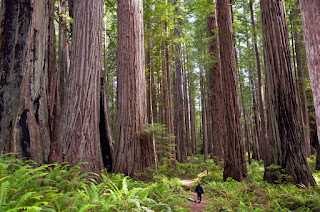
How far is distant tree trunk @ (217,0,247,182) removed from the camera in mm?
8844

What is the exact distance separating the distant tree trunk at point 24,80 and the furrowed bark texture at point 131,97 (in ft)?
7.15

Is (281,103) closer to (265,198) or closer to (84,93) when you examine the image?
(265,198)

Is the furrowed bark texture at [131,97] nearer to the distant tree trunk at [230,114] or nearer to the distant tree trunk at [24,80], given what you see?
the distant tree trunk at [24,80]

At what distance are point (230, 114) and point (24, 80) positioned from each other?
7.36m

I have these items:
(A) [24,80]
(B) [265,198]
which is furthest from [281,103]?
(A) [24,80]

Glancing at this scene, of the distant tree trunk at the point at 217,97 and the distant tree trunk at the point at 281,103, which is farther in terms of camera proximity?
the distant tree trunk at the point at 217,97

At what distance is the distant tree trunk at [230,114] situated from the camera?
884cm

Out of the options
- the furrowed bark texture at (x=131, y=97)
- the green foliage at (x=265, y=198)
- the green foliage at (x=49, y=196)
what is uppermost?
the furrowed bark texture at (x=131, y=97)

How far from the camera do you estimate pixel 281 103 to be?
6879 millimetres

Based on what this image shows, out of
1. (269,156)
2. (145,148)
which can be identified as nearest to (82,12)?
(145,148)

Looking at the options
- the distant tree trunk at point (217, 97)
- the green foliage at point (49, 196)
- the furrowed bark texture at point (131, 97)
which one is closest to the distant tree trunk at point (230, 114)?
the furrowed bark texture at point (131, 97)

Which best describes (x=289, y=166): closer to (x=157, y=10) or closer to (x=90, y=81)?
(x=90, y=81)

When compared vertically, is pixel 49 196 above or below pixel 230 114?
below

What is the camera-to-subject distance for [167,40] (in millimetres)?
14445
